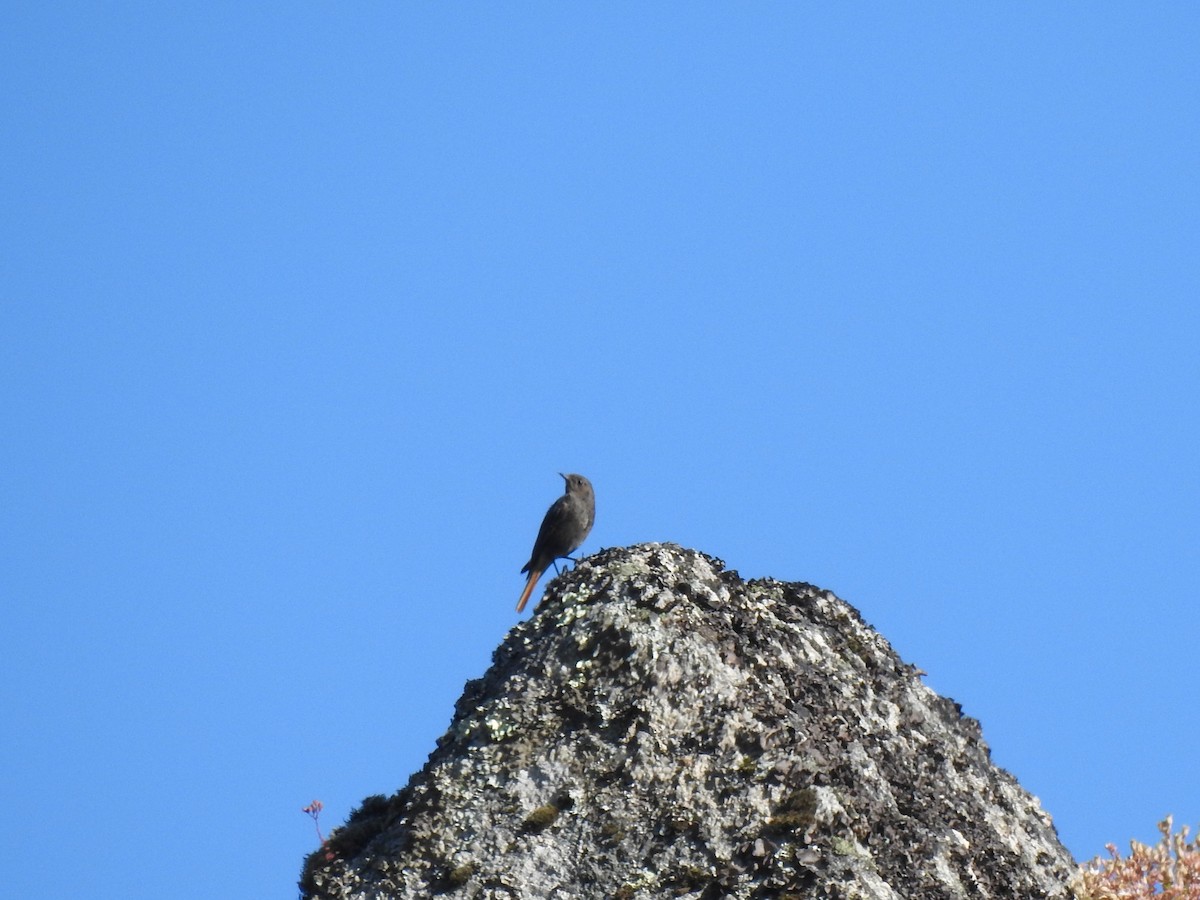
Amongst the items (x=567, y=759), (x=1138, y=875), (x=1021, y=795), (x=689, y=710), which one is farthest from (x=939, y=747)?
(x=567, y=759)

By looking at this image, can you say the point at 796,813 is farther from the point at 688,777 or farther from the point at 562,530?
the point at 562,530

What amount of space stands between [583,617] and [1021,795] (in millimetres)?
2274

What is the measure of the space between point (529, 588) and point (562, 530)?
0.91m

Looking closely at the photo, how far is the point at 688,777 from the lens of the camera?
18.0 feet

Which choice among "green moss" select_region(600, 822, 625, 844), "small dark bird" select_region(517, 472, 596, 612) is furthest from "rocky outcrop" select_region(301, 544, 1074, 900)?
"small dark bird" select_region(517, 472, 596, 612)

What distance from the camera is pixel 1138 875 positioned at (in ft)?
20.1

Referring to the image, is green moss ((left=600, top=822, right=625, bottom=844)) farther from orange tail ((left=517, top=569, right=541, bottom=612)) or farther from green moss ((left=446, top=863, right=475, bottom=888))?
orange tail ((left=517, top=569, right=541, bottom=612))

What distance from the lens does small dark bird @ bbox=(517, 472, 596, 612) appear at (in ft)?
44.0

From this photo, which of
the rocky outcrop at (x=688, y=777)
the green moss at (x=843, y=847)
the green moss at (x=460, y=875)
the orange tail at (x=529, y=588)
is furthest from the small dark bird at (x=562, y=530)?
the green moss at (x=843, y=847)

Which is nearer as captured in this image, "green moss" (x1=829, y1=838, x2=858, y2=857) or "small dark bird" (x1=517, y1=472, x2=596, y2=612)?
"green moss" (x1=829, y1=838, x2=858, y2=857)

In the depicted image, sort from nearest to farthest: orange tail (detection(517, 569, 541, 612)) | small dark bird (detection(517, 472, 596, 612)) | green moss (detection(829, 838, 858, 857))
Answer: green moss (detection(829, 838, 858, 857)) < orange tail (detection(517, 569, 541, 612)) < small dark bird (detection(517, 472, 596, 612))

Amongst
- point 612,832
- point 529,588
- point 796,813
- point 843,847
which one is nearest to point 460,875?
point 612,832

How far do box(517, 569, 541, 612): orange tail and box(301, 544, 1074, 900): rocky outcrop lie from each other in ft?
19.8

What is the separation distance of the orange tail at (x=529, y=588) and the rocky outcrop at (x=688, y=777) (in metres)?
6.04
